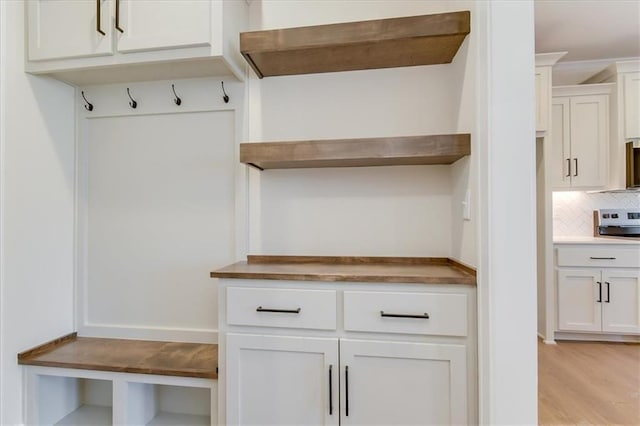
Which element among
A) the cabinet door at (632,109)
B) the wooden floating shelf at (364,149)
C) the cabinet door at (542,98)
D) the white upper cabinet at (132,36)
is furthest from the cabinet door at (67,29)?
the cabinet door at (632,109)

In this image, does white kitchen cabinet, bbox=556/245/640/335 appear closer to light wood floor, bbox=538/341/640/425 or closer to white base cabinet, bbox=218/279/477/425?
light wood floor, bbox=538/341/640/425

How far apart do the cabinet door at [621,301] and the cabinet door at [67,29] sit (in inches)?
161

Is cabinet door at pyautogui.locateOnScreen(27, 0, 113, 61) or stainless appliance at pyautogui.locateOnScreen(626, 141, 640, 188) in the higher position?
cabinet door at pyautogui.locateOnScreen(27, 0, 113, 61)

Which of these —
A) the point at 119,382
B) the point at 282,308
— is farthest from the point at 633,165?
the point at 119,382

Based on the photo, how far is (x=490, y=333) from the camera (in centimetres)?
112

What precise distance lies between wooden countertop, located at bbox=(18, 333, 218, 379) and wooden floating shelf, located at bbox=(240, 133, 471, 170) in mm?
968

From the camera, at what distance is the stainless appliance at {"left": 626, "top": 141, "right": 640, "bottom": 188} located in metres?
3.00

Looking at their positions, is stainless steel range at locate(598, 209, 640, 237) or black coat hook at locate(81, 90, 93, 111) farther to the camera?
stainless steel range at locate(598, 209, 640, 237)

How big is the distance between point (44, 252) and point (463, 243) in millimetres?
2070

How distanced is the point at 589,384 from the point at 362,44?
2689mm

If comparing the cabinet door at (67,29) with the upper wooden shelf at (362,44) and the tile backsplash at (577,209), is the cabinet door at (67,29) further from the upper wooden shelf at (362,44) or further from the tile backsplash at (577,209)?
the tile backsplash at (577,209)

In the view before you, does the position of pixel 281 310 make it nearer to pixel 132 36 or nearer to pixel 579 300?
pixel 132 36

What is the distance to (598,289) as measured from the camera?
2.94m

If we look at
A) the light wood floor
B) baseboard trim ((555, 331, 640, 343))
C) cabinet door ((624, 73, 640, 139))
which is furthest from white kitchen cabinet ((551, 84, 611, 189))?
the light wood floor
